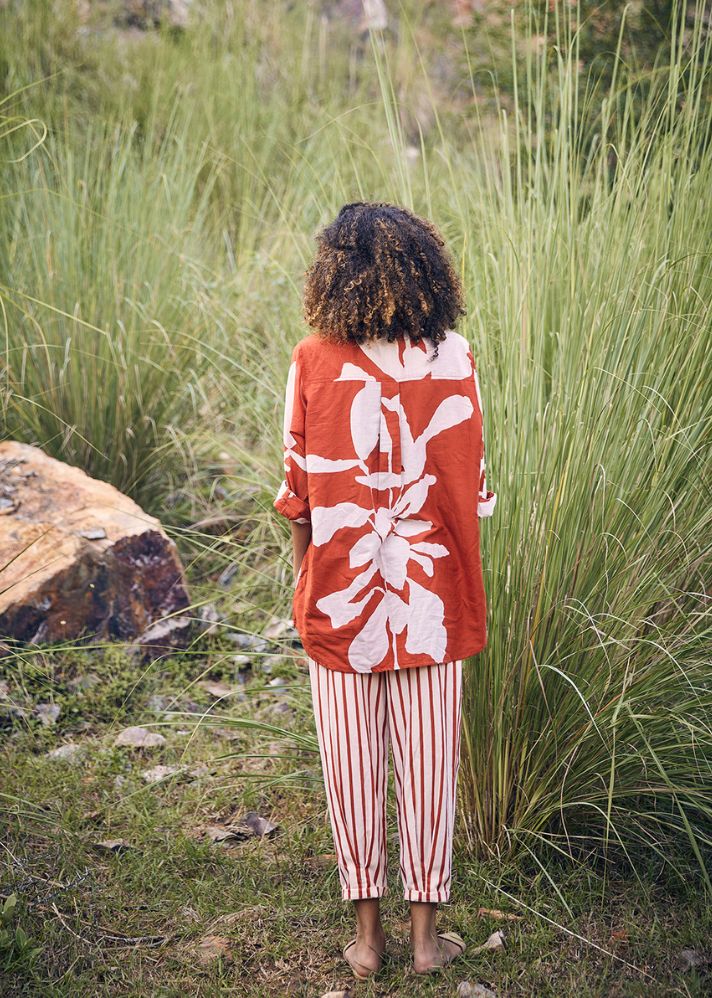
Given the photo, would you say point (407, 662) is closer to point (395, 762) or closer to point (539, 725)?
point (395, 762)

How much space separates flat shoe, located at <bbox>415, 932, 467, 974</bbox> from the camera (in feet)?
7.89

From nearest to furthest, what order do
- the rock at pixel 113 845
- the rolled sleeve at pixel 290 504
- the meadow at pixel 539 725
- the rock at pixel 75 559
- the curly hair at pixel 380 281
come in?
the curly hair at pixel 380 281, the rolled sleeve at pixel 290 504, the meadow at pixel 539 725, the rock at pixel 113 845, the rock at pixel 75 559

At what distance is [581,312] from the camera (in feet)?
8.82

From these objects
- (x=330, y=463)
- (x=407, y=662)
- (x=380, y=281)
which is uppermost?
(x=380, y=281)

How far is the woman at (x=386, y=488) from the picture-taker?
215cm

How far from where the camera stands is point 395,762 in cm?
237

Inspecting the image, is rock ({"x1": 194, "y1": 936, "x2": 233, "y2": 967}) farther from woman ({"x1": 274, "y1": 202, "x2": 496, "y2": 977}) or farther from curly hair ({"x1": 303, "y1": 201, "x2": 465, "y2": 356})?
curly hair ({"x1": 303, "y1": 201, "x2": 465, "y2": 356})

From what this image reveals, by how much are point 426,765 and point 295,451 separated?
2.60 feet

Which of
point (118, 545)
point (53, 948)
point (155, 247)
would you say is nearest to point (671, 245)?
point (118, 545)

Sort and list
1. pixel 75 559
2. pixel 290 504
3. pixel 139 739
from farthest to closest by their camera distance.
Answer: pixel 75 559
pixel 139 739
pixel 290 504

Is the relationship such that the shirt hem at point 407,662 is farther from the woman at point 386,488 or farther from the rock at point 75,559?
the rock at point 75,559

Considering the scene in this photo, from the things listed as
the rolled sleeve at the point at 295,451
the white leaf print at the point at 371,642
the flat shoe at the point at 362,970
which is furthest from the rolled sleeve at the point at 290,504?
the flat shoe at the point at 362,970

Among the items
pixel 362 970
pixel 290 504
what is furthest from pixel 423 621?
pixel 362 970

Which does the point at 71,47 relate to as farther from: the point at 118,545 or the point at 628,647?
the point at 628,647
